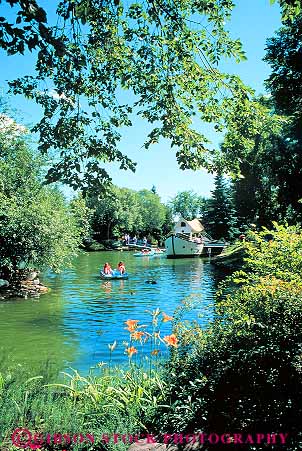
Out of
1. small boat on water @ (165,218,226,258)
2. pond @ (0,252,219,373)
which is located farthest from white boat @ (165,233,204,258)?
pond @ (0,252,219,373)

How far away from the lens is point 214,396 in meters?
4.80

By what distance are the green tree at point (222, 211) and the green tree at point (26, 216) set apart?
131ft

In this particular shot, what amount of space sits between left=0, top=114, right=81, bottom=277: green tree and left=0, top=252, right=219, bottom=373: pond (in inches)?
110

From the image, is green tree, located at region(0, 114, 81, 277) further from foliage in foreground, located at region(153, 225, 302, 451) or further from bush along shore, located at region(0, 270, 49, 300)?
foliage in foreground, located at region(153, 225, 302, 451)

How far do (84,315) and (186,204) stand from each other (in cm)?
11821

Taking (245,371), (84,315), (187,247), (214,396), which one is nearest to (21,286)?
(84,315)

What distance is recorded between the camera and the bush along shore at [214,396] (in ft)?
14.0

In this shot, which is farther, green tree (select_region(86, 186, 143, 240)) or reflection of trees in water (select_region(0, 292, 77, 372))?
green tree (select_region(86, 186, 143, 240))

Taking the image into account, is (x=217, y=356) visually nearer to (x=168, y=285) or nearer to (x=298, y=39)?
(x=298, y=39)

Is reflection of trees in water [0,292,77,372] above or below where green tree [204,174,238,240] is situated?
below

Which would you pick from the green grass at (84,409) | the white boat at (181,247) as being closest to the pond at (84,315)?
the green grass at (84,409)

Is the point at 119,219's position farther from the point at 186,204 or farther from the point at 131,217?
the point at 186,204

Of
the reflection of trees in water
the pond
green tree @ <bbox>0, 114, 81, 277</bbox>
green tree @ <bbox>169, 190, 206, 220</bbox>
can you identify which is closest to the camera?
the reflection of trees in water

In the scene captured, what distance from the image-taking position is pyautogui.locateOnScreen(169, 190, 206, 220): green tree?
135750 millimetres
